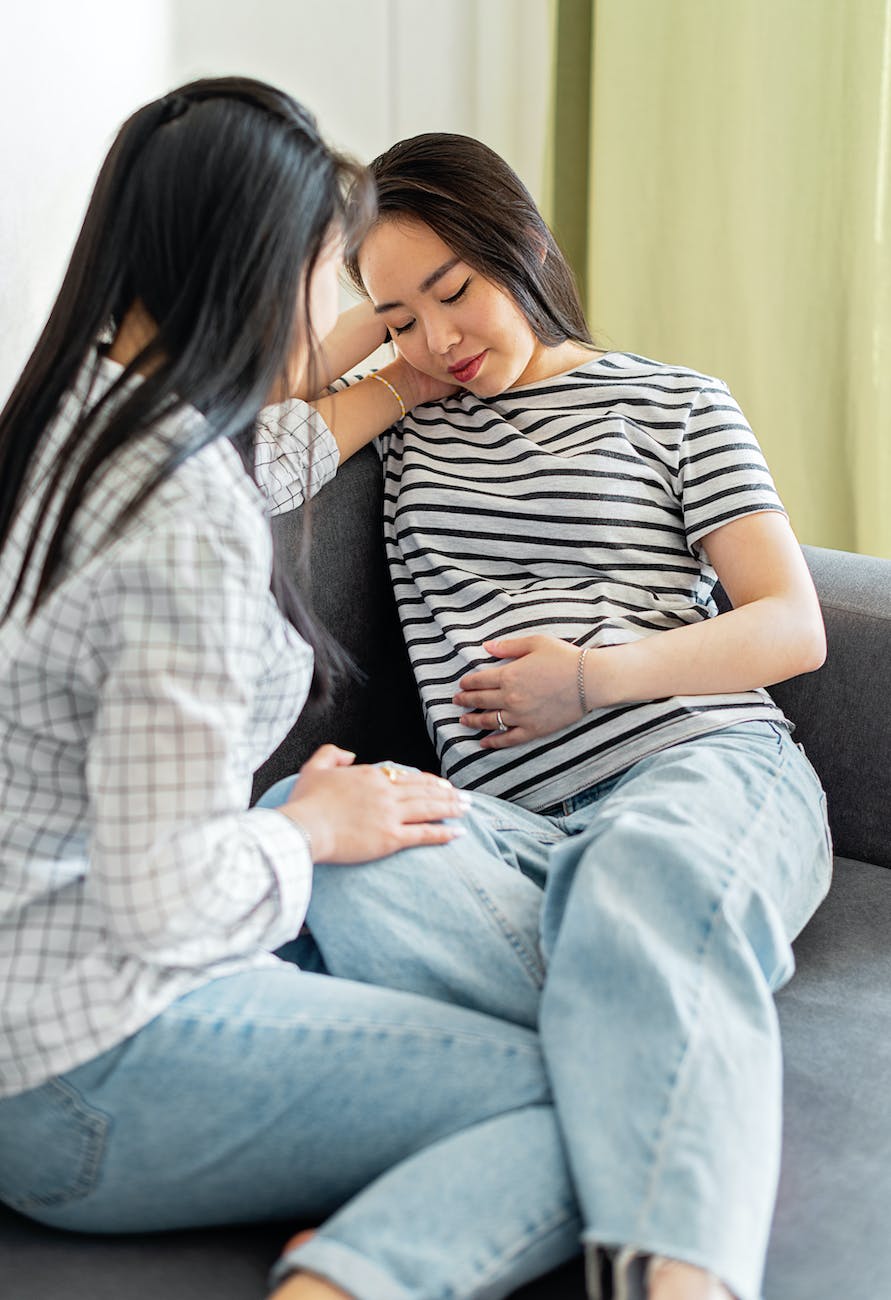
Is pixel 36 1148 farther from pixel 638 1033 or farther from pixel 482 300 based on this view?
pixel 482 300

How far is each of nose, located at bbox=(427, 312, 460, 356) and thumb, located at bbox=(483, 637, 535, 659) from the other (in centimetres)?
30

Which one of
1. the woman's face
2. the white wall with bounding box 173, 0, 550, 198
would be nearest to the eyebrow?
the woman's face

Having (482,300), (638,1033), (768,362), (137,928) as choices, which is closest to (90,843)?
(137,928)

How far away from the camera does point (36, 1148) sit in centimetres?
85

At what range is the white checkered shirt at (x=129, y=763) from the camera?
2.57 feet

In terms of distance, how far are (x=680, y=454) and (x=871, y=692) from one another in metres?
0.31

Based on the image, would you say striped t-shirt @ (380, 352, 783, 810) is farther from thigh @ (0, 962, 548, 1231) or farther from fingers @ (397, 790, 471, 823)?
thigh @ (0, 962, 548, 1231)

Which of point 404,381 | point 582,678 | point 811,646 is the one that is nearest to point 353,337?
point 404,381

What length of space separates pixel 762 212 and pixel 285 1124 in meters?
1.57

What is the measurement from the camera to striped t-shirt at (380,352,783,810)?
4.21 ft

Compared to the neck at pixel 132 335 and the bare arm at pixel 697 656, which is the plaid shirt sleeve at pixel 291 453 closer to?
the bare arm at pixel 697 656

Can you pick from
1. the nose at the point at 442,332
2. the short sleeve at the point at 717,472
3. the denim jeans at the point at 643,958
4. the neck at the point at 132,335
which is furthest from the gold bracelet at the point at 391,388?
the neck at the point at 132,335

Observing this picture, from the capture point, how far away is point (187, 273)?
0.85 meters

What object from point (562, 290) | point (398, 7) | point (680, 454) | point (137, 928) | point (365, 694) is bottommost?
point (365, 694)
